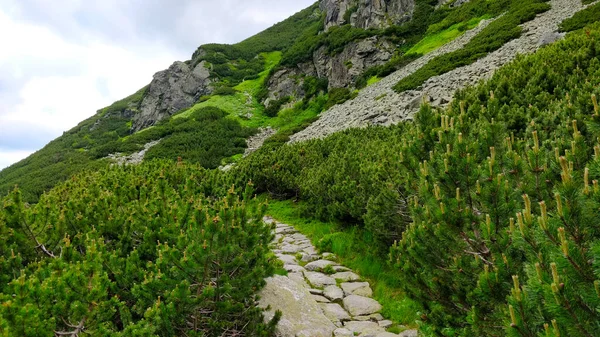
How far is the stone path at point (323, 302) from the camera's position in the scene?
15.9ft

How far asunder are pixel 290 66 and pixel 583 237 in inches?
1851

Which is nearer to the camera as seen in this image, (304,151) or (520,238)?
(520,238)

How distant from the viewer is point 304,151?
14781 mm

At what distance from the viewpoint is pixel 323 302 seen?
595cm

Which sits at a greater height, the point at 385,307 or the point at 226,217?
the point at 226,217

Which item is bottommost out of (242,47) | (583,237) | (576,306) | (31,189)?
(576,306)

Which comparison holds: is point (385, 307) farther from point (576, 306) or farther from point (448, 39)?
point (448, 39)

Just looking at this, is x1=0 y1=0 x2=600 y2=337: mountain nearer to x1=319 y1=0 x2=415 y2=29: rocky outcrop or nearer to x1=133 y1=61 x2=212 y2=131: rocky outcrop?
x1=319 y1=0 x2=415 y2=29: rocky outcrop

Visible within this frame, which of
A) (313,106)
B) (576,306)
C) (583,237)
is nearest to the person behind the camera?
(576,306)

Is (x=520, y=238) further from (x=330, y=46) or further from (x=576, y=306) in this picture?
(x=330, y=46)

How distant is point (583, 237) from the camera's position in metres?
1.97

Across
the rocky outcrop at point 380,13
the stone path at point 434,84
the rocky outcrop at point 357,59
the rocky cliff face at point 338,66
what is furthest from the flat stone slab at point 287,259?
the rocky outcrop at point 380,13

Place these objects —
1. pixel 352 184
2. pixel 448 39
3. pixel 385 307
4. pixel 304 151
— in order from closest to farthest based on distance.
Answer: pixel 385 307 < pixel 352 184 < pixel 304 151 < pixel 448 39

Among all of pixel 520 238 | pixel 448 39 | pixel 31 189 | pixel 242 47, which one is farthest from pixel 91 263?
pixel 242 47
